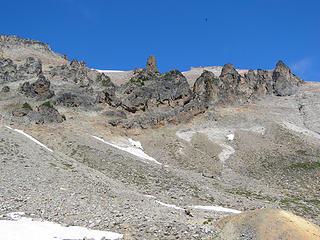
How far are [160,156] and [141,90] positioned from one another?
3000 centimetres

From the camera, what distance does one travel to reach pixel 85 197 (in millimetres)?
21297

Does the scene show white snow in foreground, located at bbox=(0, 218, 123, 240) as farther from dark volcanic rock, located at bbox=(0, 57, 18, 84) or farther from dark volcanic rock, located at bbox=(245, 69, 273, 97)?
dark volcanic rock, located at bbox=(245, 69, 273, 97)

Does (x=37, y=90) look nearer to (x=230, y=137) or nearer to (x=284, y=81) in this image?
(x=230, y=137)

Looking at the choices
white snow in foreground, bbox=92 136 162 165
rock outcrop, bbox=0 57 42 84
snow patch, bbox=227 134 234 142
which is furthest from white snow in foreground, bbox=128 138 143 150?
rock outcrop, bbox=0 57 42 84

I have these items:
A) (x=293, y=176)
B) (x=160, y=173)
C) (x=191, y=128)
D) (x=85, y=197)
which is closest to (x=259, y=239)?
(x=85, y=197)

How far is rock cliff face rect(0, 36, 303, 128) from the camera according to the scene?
62719mm

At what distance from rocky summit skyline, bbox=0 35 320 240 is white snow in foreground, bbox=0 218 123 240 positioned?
185 millimetres

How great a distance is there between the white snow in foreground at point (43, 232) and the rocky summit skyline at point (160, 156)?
185 millimetres

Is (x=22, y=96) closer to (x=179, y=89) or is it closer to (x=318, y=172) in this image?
(x=179, y=89)

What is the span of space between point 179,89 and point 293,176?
4056 centimetres

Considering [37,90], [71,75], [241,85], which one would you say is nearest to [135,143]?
[37,90]

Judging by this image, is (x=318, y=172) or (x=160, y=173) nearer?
(x=160, y=173)

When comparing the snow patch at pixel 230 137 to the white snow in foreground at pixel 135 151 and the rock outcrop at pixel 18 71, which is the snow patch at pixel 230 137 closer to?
the white snow in foreground at pixel 135 151

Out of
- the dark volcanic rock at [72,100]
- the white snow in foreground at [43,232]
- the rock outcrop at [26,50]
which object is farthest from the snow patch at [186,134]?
the rock outcrop at [26,50]
